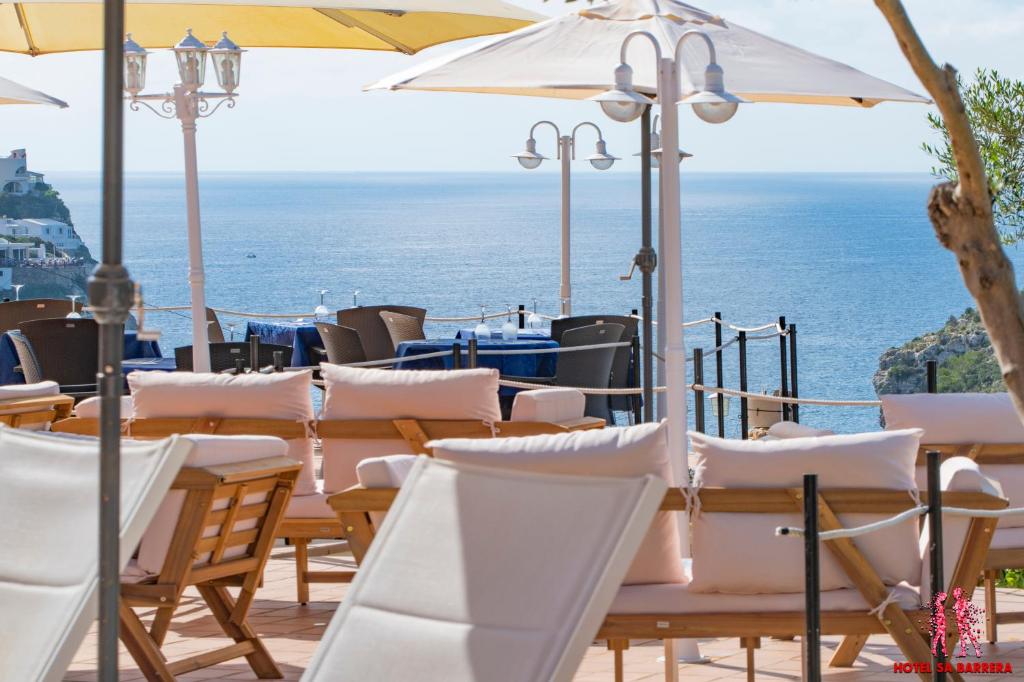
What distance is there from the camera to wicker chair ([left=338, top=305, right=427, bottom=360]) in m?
10.8

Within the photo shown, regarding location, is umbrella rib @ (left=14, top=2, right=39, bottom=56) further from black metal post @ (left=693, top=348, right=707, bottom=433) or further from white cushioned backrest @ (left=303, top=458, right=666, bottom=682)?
white cushioned backrest @ (left=303, top=458, right=666, bottom=682)

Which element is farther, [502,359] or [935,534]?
[502,359]

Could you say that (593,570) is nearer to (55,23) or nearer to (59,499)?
(59,499)

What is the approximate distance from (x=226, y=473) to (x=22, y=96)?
188 inches

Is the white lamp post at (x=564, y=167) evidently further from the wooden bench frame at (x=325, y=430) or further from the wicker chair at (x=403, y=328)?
the wooden bench frame at (x=325, y=430)

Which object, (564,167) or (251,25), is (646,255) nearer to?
(251,25)

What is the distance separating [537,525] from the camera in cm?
327

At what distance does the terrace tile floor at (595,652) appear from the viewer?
4.58 metres

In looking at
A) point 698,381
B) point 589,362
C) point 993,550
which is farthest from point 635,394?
point 993,550

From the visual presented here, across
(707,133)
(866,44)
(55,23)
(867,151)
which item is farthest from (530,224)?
(55,23)

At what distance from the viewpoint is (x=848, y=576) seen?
380 cm

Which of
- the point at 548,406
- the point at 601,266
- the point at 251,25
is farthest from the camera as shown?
the point at 601,266

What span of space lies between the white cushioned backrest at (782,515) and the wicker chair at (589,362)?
5.57m

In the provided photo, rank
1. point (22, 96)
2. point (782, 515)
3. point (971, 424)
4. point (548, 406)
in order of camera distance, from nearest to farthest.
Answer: point (782, 515)
point (971, 424)
point (548, 406)
point (22, 96)
